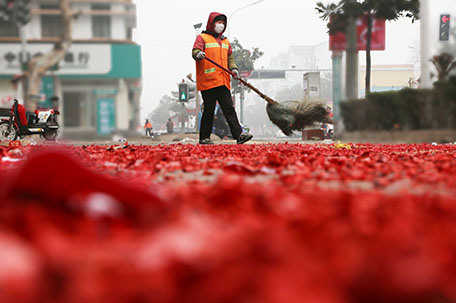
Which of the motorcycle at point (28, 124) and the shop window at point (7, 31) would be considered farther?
the shop window at point (7, 31)

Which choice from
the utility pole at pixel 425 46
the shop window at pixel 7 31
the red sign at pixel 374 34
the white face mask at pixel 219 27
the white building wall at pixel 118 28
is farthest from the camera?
the shop window at pixel 7 31

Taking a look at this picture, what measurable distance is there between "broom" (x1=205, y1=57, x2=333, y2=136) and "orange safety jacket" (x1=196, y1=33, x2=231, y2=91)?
1295 mm

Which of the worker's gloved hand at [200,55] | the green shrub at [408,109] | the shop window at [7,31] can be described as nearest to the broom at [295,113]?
the worker's gloved hand at [200,55]

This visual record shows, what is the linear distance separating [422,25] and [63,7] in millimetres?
14795

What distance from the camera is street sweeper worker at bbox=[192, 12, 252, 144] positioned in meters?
8.77

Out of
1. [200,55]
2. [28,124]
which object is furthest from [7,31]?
[200,55]

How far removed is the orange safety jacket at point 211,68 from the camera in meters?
8.77

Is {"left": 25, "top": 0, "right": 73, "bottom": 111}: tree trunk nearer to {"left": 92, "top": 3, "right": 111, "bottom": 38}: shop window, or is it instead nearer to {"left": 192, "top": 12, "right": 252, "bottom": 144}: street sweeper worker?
{"left": 92, "top": 3, "right": 111, "bottom": 38}: shop window

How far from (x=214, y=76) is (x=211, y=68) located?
0.53ft

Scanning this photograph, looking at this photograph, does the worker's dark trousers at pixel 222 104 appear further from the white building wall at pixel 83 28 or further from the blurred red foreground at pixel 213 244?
the white building wall at pixel 83 28

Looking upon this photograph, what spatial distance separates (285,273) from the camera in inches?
33.4

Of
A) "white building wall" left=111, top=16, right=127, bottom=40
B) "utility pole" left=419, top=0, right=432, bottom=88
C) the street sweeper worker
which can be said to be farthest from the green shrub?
"white building wall" left=111, top=16, right=127, bottom=40

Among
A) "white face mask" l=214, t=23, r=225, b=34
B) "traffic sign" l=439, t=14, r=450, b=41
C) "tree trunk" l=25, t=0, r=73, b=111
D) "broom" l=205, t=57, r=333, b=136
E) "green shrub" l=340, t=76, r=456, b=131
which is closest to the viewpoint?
"white face mask" l=214, t=23, r=225, b=34

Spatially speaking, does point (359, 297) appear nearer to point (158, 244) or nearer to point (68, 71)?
point (158, 244)
